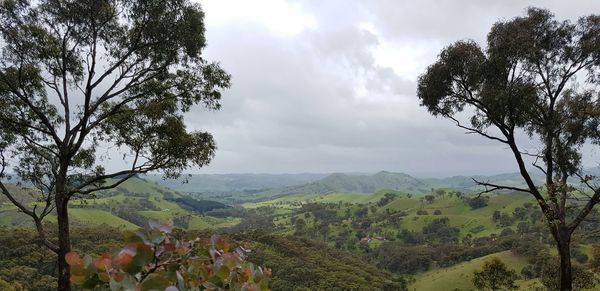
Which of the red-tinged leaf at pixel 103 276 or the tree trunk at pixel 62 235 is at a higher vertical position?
the red-tinged leaf at pixel 103 276

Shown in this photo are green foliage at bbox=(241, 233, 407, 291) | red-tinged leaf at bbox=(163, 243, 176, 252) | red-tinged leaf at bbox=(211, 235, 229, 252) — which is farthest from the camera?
green foliage at bbox=(241, 233, 407, 291)

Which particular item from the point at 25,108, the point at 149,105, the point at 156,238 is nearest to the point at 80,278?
the point at 156,238

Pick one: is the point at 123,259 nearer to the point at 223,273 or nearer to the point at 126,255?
the point at 126,255

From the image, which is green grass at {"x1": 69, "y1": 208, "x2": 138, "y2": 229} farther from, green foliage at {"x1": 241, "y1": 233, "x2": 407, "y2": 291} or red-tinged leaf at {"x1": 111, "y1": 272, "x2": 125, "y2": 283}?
red-tinged leaf at {"x1": 111, "y1": 272, "x2": 125, "y2": 283}

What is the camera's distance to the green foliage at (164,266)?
A: 7.13 feet

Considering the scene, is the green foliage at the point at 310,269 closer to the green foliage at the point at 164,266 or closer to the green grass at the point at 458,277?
the green grass at the point at 458,277

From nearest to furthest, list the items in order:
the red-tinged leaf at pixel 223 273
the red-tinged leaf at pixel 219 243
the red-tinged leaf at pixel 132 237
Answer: the red-tinged leaf at pixel 132 237, the red-tinged leaf at pixel 223 273, the red-tinged leaf at pixel 219 243

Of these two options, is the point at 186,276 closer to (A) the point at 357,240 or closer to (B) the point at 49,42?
(B) the point at 49,42

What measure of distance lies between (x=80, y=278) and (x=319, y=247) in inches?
5182

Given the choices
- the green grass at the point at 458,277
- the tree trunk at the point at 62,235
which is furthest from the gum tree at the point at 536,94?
the green grass at the point at 458,277

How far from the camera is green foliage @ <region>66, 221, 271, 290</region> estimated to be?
2172 mm

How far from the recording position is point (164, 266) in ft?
8.82

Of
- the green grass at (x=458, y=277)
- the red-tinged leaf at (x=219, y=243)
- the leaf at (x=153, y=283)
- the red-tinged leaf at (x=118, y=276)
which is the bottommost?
the green grass at (x=458, y=277)

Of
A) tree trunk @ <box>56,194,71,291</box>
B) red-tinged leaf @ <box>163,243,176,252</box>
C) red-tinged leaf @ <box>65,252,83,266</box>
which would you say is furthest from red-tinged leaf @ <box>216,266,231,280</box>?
tree trunk @ <box>56,194,71,291</box>
